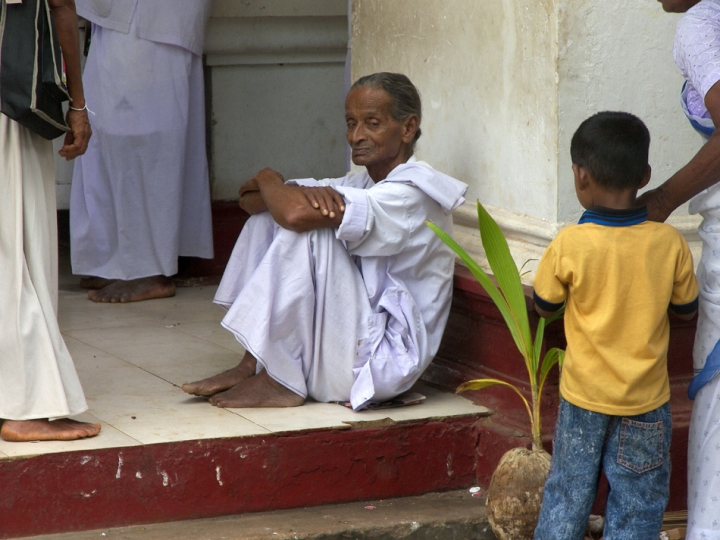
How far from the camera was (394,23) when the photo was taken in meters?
4.33

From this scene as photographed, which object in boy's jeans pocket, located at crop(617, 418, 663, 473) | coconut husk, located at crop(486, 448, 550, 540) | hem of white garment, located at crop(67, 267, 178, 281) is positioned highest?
boy's jeans pocket, located at crop(617, 418, 663, 473)

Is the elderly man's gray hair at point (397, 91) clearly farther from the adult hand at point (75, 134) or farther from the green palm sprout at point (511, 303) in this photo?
the adult hand at point (75, 134)

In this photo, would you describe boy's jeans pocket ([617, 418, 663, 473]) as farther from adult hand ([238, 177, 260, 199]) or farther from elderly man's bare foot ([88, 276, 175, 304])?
elderly man's bare foot ([88, 276, 175, 304])

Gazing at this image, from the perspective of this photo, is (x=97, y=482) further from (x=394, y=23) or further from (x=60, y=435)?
(x=394, y=23)

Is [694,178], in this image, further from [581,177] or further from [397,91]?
[397,91]

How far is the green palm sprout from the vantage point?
10.3 ft

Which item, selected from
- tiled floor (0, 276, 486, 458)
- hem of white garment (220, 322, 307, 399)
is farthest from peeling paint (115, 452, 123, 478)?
hem of white garment (220, 322, 307, 399)

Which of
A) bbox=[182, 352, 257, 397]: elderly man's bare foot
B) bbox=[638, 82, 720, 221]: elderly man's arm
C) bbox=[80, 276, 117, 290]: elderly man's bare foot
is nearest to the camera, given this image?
bbox=[638, 82, 720, 221]: elderly man's arm

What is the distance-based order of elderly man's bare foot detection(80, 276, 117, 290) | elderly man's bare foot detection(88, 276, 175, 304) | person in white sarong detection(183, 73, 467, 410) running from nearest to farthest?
person in white sarong detection(183, 73, 467, 410), elderly man's bare foot detection(88, 276, 175, 304), elderly man's bare foot detection(80, 276, 117, 290)

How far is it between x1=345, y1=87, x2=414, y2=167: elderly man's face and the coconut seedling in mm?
682

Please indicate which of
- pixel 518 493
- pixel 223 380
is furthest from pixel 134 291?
pixel 518 493

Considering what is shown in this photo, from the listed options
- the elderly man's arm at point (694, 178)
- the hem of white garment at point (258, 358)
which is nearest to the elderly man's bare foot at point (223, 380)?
the hem of white garment at point (258, 358)

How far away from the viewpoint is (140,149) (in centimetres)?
519

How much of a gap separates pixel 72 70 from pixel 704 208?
5.81ft
